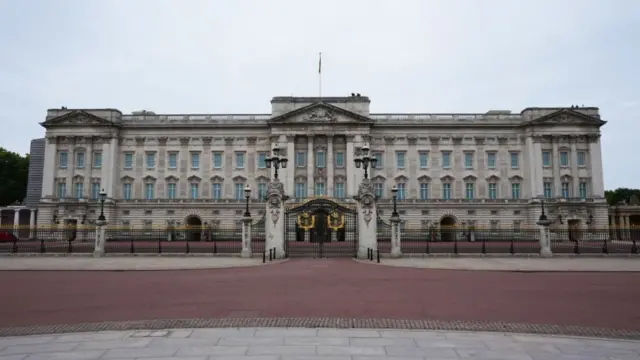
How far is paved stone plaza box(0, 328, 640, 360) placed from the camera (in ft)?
23.0

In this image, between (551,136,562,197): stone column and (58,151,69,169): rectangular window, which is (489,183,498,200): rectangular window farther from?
(58,151,69,169): rectangular window

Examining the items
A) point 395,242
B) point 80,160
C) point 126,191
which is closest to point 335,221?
point 395,242

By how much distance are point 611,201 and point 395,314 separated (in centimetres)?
10646

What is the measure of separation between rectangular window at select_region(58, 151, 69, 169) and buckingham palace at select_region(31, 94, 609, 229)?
5.2 inches

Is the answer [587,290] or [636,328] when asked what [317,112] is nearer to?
[587,290]

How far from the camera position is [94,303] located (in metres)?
11.7

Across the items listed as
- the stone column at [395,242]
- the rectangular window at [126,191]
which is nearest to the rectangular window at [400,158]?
the stone column at [395,242]

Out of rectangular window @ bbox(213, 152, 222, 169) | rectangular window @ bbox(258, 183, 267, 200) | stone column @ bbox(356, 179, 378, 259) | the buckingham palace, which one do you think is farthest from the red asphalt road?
rectangular window @ bbox(213, 152, 222, 169)

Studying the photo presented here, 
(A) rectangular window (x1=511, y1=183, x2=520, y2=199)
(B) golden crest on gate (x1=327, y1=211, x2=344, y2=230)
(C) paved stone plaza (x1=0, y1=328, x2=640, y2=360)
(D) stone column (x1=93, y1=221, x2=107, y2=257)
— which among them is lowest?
(C) paved stone plaza (x1=0, y1=328, x2=640, y2=360)

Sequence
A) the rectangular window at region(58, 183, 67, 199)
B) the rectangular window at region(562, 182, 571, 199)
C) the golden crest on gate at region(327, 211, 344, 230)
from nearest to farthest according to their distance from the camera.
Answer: the golden crest on gate at region(327, 211, 344, 230)
the rectangular window at region(562, 182, 571, 199)
the rectangular window at region(58, 183, 67, 199)

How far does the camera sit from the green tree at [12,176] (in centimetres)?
7394

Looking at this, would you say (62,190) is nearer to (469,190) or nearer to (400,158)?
(400,158)

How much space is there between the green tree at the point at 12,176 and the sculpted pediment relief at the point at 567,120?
271 ft

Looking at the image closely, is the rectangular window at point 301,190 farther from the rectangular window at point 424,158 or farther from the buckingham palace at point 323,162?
the rectangular window at point 424,158
